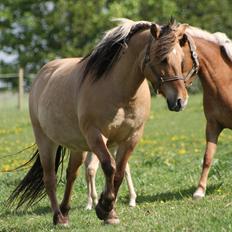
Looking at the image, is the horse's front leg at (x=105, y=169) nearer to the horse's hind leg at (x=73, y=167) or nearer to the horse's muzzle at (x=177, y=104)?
the horse's muzzle at (x=177, y=104)

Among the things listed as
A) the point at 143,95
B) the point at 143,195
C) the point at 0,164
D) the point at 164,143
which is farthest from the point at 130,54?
the point at 164,143

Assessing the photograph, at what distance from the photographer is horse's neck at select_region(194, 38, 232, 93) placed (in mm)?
8883

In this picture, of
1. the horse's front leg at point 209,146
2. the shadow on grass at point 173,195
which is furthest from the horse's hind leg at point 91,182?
the horse's front leg at point 209,146

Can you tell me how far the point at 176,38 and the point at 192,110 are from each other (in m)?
19.6

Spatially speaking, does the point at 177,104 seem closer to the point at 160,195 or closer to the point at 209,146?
the point at 209,146

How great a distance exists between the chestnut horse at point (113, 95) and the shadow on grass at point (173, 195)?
1.46 metres

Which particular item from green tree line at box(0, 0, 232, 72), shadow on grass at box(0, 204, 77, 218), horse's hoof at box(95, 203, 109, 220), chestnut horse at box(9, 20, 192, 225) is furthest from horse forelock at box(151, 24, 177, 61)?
green tree line at box(0, 0, 232, 72)

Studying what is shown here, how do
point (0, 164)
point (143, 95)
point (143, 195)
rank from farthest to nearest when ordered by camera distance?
1. point (0, 164)
2. point (143, 195)
3. point (143, 95)

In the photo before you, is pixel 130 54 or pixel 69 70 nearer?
pixel 130 54

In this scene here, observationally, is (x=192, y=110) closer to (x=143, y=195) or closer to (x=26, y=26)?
(x=143, y=195)

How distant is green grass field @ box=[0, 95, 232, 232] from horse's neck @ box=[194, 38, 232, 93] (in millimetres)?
1293

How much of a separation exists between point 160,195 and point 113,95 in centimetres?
265

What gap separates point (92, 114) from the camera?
6926mm

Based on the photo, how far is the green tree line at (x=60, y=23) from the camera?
1858 inches
